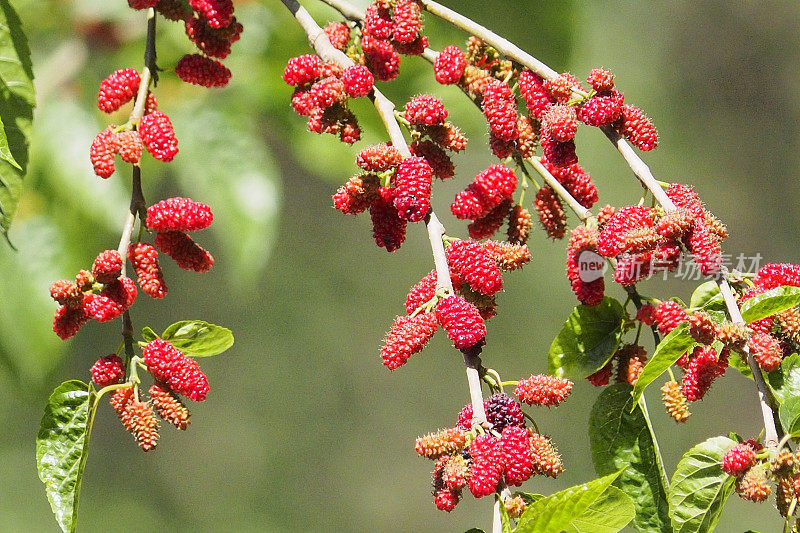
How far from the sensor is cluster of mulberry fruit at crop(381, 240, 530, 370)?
1.59ft

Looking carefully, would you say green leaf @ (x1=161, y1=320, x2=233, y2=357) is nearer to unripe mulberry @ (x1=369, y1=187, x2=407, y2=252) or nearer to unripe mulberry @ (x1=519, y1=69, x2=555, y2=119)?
unripe mulberry @ (x1=369, y1=187, x2=407, y2=252)

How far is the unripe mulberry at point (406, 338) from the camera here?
49 centimetres

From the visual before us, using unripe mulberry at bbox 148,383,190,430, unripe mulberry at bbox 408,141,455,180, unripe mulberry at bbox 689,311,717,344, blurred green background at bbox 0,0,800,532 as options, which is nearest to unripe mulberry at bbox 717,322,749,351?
unripe mulberry at bbox 689,311,717,344

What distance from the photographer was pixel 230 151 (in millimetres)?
826

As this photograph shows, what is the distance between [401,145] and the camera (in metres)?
0.54

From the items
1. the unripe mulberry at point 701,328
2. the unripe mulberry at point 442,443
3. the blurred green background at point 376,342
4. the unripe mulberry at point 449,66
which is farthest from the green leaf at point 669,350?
the blurred green background at point 376,342

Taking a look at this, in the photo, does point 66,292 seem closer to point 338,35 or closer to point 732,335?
point 338,35

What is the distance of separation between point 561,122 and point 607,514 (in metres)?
0.22

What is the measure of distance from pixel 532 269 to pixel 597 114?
2.71 meters

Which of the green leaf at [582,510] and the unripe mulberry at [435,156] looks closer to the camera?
the green leaf at [582,510]

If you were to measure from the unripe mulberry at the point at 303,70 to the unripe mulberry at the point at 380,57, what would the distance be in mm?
37

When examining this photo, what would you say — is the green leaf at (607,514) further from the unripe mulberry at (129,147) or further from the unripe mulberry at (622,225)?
the unripe mulberry at (129,147)

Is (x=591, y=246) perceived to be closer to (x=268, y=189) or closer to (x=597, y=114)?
(x=597, y=114)

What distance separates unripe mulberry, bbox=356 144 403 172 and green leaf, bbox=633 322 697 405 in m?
0.18
